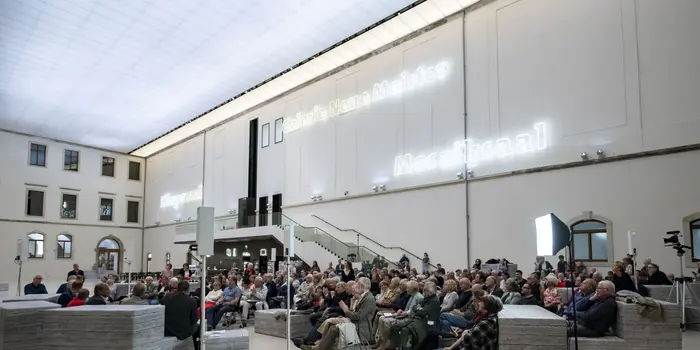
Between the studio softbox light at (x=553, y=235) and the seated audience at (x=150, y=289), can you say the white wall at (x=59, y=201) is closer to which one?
the seated audience at (x=150, y=289)

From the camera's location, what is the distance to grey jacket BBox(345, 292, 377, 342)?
7883 mm

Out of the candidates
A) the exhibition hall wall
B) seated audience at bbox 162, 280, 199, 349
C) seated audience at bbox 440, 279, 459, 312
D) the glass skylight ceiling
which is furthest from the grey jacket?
the glass skylight ceiling

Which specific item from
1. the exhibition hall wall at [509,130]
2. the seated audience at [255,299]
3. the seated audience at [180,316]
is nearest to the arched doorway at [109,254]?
the exhibition hall wall at [509,130]

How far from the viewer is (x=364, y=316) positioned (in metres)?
7.93

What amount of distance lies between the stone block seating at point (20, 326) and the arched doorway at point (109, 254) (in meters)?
36.3

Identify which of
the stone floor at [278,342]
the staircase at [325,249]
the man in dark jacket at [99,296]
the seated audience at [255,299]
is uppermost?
the staircase at [325,249]

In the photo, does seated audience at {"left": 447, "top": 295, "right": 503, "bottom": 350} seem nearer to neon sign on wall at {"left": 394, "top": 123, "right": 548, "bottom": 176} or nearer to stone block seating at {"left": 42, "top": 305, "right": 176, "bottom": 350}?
stone block seating at {"left": 42, "top": 305, "right": 176, "bottom": 350}

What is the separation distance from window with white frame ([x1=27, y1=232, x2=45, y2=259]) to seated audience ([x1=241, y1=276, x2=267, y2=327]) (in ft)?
95.0

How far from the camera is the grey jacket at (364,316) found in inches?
310

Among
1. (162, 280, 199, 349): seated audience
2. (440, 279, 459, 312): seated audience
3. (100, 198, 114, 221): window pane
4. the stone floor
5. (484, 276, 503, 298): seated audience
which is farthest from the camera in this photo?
(100, 198, 114, 221): window pane

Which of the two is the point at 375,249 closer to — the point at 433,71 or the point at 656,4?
the point at 433,71

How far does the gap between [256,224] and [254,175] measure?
15.3 feet

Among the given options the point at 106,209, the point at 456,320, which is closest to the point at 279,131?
the point at 106,209

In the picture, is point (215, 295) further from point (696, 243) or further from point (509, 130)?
point (696, 243)
